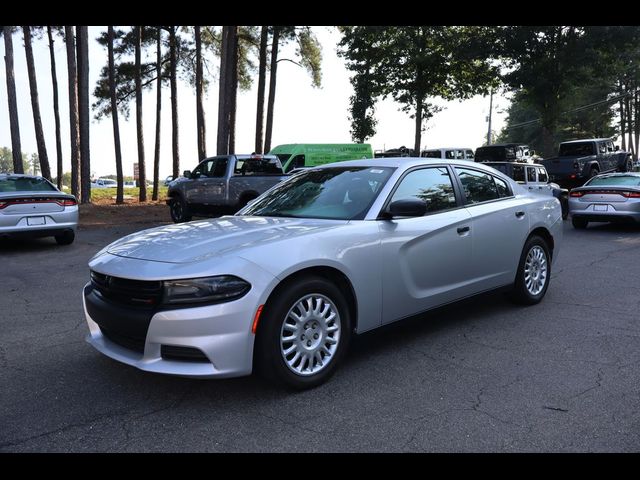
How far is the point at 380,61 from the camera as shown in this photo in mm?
27562

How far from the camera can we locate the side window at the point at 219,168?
45.6 feet

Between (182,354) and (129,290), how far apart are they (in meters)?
0.54

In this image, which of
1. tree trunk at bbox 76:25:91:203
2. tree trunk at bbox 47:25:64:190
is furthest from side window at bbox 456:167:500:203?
tree trunk at bbox 47:25:64:190

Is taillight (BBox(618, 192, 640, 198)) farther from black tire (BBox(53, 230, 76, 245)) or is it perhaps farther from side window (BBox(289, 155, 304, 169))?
side window (BBox(289, 155, 304, 169))

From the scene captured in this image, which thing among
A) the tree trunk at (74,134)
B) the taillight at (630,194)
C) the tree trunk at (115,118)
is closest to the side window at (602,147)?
the taillight at (630,194)

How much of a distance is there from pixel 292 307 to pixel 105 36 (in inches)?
929

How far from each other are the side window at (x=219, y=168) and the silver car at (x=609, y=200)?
28.1ft

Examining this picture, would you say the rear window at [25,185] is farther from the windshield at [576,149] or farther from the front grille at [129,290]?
the windshield at [576,149]

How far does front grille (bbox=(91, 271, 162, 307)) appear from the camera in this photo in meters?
3.22

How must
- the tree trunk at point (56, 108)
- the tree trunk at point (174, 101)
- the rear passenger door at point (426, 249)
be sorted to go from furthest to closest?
the tree trunk at point (56, 108) → the tree trunk at point (174, 101) → the rear passenger door at point (426, 249)

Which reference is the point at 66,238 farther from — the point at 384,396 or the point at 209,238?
the point at 384,396

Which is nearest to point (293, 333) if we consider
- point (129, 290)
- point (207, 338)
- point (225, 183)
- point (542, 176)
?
point (207, 338)
